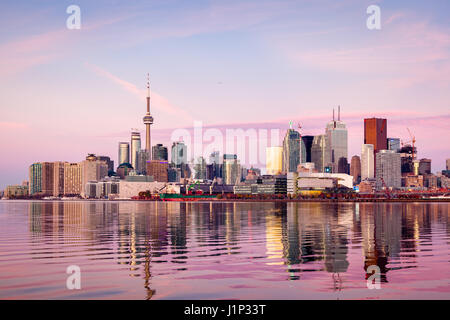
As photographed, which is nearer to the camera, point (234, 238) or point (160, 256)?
point (160, 256)

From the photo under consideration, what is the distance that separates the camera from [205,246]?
5000 centimetres

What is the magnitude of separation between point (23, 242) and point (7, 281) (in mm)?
26199

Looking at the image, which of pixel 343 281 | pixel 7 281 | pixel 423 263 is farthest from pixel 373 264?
pixel 7 281

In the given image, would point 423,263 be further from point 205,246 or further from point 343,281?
point 205,246

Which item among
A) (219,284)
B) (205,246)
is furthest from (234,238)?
(219,284)

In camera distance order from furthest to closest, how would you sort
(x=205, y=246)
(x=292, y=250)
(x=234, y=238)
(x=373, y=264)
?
(x=234, y=238) → (x=205, y=246) → (x=292, y=250) → (x=373, y=264)

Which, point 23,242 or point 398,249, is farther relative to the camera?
point 23,242
